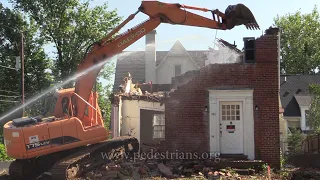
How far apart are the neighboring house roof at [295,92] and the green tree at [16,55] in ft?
66.0

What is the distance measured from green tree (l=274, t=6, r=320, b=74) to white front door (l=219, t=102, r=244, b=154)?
41.9 m

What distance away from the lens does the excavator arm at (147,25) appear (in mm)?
14766

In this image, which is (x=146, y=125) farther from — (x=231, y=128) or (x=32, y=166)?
(x=32, y=166)

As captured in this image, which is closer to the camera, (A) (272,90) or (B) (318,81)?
(A) (272,90)

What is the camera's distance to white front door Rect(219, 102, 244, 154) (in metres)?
15.8

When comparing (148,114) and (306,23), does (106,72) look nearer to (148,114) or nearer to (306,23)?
(148,114)

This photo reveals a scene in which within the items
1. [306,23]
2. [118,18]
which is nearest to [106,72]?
[118,18]

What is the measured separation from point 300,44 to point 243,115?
43162mm

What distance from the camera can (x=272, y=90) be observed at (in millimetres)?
15820

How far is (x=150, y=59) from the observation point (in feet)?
129

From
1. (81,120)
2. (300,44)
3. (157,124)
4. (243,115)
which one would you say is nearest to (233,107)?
(243,115)

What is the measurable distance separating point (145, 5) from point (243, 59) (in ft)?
13.3

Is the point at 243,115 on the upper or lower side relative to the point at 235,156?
upper

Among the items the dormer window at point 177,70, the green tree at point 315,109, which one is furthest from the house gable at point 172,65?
the green tree at point 315,109
